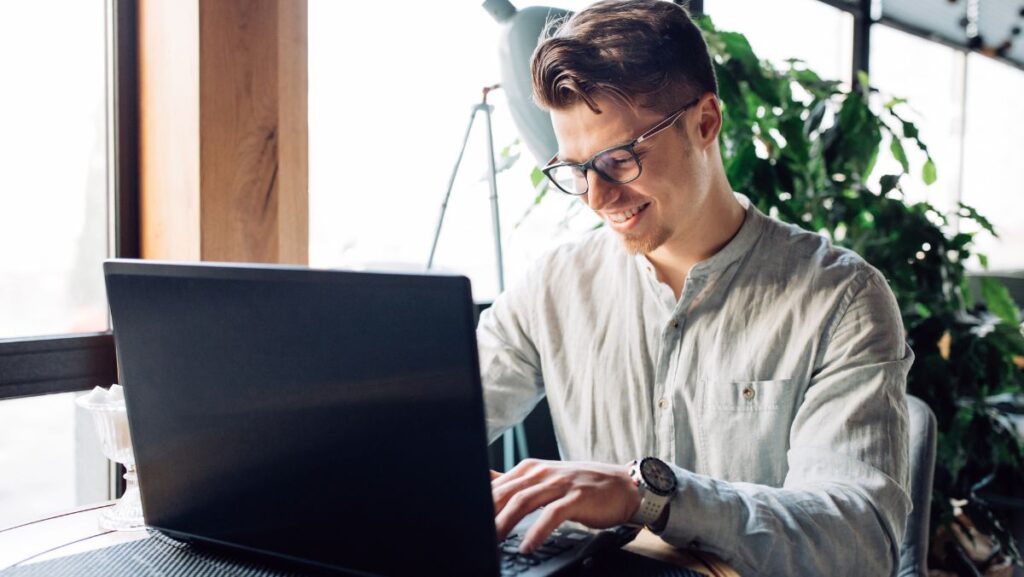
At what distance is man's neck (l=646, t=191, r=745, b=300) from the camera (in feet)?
4.28

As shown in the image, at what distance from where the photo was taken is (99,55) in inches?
67.7

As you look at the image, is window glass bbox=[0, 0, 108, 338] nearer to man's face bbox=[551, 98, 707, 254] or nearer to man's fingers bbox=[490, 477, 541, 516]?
man's face bbox=[551, 98, 707, 254]

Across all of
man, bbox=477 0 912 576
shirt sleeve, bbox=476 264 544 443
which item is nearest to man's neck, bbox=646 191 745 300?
man, bbox=477 0 912 576

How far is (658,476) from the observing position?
857mm

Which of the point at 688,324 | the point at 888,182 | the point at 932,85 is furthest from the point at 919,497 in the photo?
the point at 932,85

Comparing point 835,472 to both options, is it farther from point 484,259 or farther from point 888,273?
point 484,259

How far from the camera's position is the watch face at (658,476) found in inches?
33.3

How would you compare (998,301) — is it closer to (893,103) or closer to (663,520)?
(893,103)

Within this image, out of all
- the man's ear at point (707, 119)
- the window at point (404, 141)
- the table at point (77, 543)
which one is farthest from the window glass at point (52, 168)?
the man's ear at point (707, 119)

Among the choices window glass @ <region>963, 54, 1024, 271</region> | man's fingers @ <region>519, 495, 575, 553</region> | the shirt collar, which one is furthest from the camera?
window glass @ <region>963, 54, 1024, 271</region>

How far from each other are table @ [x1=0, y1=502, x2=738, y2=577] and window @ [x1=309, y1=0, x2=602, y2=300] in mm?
1062

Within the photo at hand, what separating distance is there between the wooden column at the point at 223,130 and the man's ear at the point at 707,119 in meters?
0.86

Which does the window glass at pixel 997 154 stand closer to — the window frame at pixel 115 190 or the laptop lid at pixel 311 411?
the window frame at pixel 115 190

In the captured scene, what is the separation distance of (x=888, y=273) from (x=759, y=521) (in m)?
1.49
